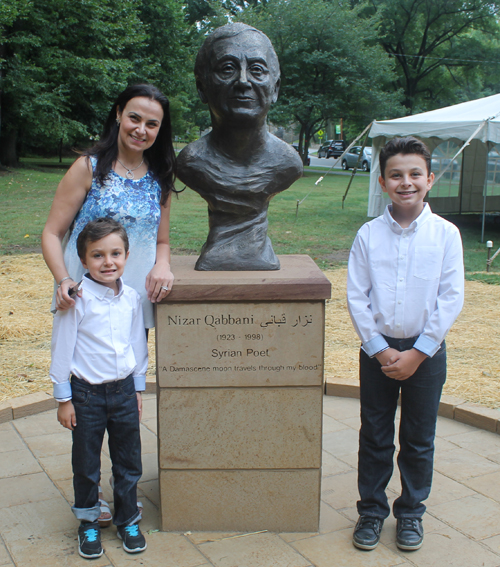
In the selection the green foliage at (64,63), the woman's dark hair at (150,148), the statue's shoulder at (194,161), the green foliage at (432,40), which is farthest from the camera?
the green foliage at (432,40)

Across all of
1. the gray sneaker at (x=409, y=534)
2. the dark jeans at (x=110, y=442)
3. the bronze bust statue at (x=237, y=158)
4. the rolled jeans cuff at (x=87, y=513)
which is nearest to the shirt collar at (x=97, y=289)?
the dark jeans at (x=110, y=442)

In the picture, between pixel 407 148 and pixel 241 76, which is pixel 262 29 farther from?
pixel 407 148

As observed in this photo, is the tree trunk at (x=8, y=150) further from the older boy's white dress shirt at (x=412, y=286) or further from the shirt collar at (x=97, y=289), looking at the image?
the older boy's white dress shirt at (x=412, y=286)

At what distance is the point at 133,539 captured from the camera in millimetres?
2791

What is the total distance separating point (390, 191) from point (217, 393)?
1.21 metres

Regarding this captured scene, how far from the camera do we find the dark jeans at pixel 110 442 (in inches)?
104

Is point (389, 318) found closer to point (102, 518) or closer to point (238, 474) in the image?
point (238, 474)

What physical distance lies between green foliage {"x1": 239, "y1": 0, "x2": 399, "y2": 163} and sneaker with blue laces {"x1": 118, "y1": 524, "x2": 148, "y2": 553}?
26.2 m

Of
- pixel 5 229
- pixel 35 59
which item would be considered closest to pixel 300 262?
pixel 5 229

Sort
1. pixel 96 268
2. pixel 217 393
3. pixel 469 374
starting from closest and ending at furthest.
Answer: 1. pixel 96 268
2. pixel 217 393
3. pixel 469 374

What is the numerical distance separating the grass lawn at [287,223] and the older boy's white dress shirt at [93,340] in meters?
3.09

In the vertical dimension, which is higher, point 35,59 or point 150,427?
point 35,59

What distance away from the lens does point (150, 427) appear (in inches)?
167

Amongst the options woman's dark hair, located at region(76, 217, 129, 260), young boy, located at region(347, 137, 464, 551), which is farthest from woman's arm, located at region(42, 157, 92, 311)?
young boy, located at region(347, 137, 464, 551)
